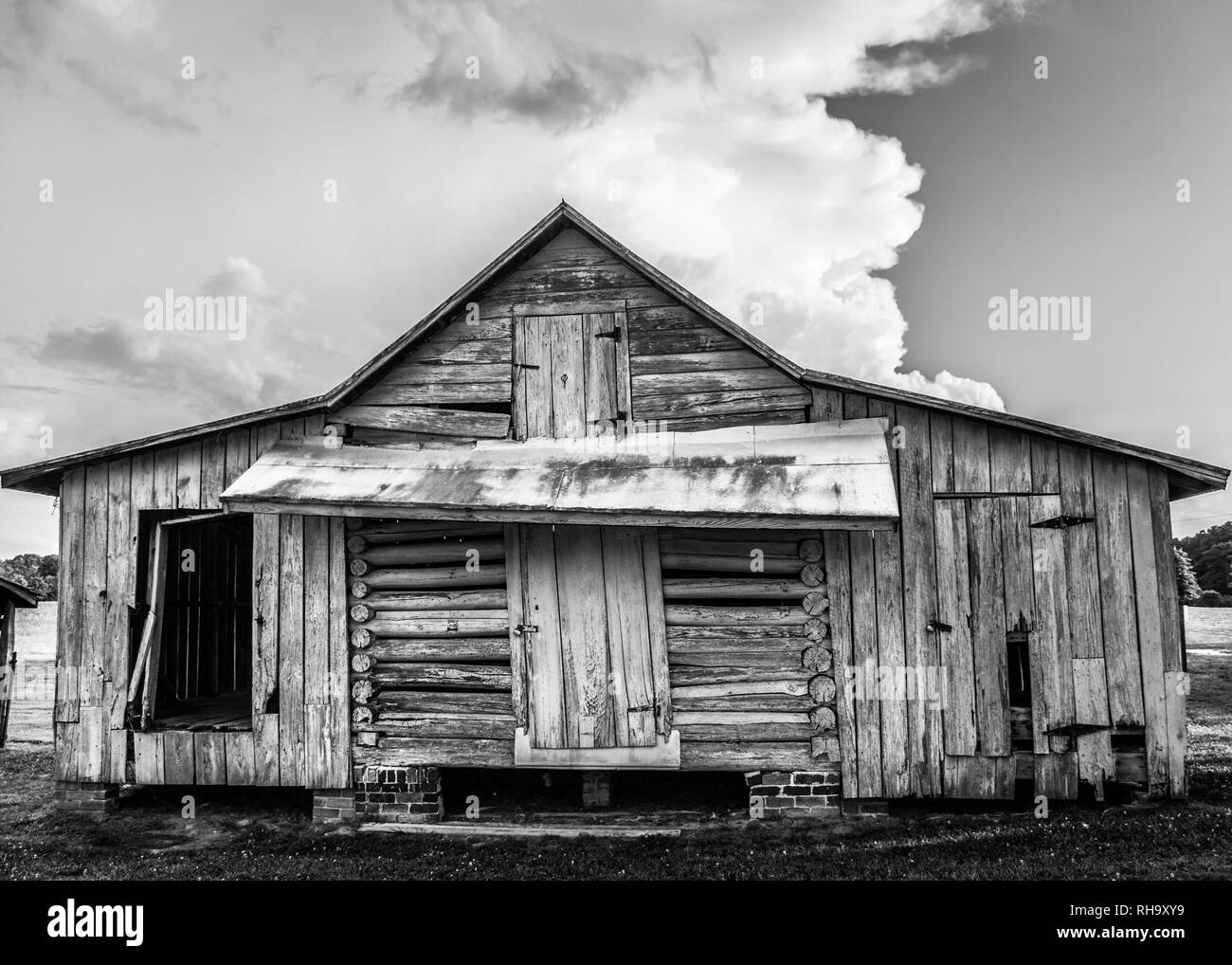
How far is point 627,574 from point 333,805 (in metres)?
4.14

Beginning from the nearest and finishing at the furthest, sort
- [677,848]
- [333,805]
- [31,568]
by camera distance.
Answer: [677,848]
[333,805]
[31,568]

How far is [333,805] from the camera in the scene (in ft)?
31.6

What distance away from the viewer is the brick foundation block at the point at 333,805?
377 inches

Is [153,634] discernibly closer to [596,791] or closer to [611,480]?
[596,791]

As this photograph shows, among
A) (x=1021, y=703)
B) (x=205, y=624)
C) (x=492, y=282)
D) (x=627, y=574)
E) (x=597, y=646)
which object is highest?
(x=492, y=282)

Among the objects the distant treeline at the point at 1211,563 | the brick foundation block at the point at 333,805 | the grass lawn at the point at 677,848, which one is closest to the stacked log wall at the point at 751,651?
the grass lawn at the point at 677,848

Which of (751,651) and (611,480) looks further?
(751,651)

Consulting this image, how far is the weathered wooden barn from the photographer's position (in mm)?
8844

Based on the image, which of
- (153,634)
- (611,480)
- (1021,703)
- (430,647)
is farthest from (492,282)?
(1021,703)

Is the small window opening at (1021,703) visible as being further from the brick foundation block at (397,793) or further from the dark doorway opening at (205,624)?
the dark doorway opening at (205,624)

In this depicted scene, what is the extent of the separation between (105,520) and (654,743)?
6.83 metres

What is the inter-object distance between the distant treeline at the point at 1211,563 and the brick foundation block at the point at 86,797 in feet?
131

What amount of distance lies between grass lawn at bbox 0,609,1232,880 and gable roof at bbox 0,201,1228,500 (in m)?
3.56

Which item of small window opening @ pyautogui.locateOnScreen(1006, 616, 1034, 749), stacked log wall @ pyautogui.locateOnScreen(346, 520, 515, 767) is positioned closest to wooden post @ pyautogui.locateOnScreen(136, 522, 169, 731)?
stacked log wall @ pyautogui.locateOnScreen(346, 520, 515, 767)
